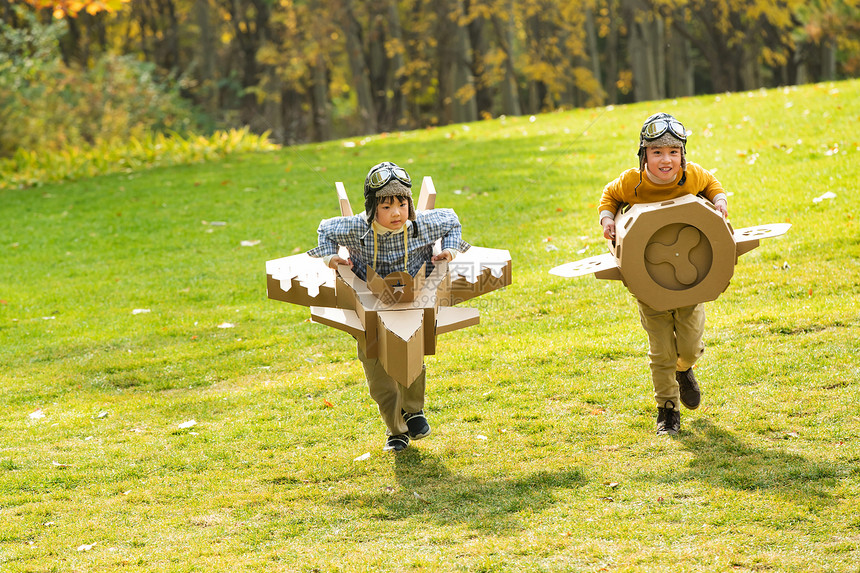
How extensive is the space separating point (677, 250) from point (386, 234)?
56.5 inches

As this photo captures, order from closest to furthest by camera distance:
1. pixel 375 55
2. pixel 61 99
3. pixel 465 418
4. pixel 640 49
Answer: pixel 465 418 < pixel 61 99 < pixel 640 49 < pixel 375 55

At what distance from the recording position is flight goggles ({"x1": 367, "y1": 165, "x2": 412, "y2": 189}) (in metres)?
4.40

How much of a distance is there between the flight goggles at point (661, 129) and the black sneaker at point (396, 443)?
6.74 feet

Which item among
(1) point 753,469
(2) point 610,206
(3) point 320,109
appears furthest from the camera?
(3) point 320,109

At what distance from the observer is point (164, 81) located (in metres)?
25.8

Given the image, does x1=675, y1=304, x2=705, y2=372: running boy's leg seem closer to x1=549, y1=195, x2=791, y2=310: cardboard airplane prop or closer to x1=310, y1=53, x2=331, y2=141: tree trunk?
x1=549, y1=195, x2=791, y2=310: cardboard airplane prop

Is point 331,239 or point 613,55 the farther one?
point 613,55

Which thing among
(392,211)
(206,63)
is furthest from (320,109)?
(392,211)

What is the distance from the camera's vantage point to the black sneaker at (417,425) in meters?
4.95

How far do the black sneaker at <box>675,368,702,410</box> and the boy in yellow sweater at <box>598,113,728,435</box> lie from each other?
8 cm

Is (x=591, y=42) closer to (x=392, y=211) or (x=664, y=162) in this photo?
(x=664, y=162)

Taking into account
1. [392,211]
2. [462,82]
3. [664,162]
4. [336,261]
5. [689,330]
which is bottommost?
[689,330]

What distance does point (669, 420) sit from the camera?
15.9 ft

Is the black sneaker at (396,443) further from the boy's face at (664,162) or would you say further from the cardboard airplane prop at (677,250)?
the boy's face at (664,162)
